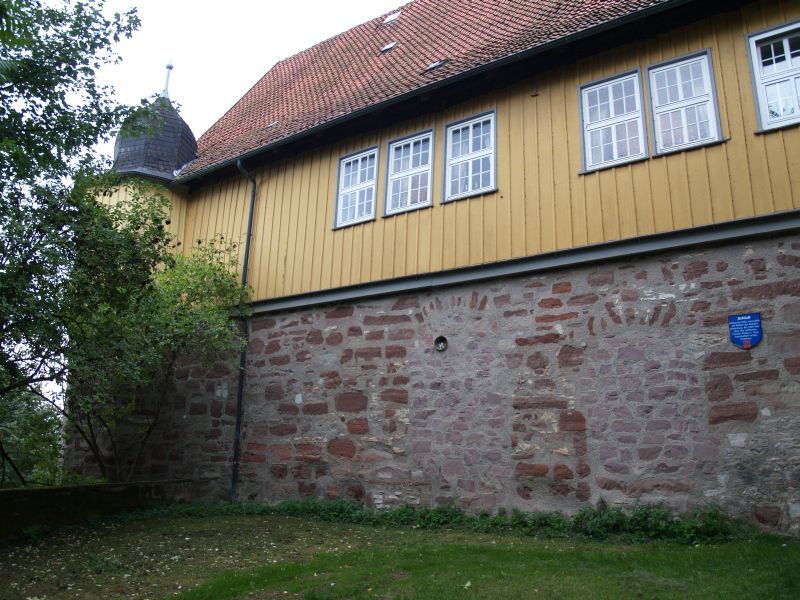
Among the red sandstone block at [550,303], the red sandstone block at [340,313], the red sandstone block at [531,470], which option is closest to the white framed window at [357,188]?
the red sandstone block at [340,313]

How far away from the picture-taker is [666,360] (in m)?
7.14

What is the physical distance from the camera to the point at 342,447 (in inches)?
368

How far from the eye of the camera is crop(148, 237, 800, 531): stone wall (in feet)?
21.8

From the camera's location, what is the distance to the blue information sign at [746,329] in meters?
6.73

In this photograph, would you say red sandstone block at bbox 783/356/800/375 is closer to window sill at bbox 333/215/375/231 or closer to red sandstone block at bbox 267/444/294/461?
window sill at bbox 333/215/375/231

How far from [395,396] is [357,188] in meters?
3.34

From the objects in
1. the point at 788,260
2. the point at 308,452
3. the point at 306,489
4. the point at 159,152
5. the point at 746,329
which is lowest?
the point at 306,489

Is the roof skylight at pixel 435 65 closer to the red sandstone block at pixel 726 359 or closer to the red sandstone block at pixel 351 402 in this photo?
the red sandstone block at pixel 351 402

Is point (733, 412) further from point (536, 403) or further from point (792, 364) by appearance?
point (536, 403)

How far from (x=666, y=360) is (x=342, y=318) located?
183 inches

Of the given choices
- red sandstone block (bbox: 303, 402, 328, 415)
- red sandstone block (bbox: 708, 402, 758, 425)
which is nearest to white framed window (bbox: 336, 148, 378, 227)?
red sandstone block (bbox: 303, 402, 328, 415)

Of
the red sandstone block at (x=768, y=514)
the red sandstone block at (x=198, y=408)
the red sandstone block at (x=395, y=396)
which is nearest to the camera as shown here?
the red sandstone block at (x=768, y=514)

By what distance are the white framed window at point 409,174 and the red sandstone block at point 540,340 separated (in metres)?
2.45

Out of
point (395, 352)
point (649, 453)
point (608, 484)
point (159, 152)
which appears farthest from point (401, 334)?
point (159, 152)
